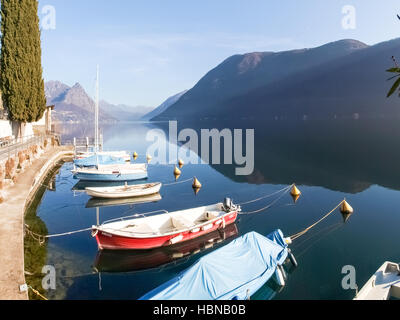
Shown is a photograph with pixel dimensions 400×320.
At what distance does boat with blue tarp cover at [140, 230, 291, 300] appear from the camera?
11312mm

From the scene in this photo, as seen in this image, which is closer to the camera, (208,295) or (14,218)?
(208,295)

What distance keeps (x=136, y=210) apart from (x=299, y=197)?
59.1 ft

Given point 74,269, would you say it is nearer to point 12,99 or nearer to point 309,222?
point 309,222

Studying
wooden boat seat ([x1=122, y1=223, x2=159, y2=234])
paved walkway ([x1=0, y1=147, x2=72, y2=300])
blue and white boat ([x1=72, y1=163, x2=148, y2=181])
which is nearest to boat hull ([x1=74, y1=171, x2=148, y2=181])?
blue and white boat ([x1=72, y1=163, x2=148, y2=181])

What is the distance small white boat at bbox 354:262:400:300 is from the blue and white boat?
3236 centimetres

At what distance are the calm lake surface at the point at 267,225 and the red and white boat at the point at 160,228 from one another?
71 cm

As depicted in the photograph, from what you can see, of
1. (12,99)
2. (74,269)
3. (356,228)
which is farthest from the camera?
(12,99)

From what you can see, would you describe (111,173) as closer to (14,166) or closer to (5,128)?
(14,166)

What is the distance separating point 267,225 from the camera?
967 inches

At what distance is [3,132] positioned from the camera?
140 feet

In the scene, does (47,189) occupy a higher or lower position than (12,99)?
lower

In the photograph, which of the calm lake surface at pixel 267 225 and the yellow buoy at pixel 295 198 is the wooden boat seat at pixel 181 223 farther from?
the yellow buoy at pixel 295 198

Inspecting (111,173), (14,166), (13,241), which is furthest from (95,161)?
(13,241)
